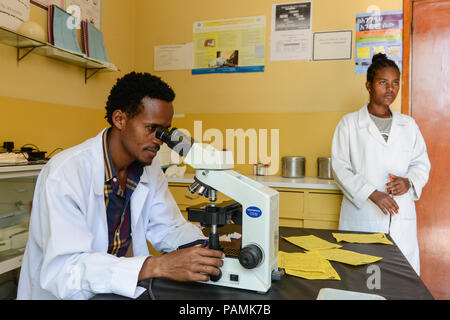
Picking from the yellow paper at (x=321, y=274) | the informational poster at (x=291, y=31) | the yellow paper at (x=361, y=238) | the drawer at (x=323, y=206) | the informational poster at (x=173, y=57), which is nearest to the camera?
the yellow paper at (x=321, y=274)

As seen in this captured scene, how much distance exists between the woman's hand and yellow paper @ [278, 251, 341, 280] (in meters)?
1.00

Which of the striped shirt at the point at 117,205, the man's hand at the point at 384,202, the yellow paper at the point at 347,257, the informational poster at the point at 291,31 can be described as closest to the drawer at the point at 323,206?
the man's hand at the point at 384,202

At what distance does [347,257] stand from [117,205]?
0.79 meters

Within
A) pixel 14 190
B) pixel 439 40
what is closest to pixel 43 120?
pixel 14 190

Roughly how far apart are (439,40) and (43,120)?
2.94m

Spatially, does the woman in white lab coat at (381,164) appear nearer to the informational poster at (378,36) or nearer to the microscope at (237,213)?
the informational poster at (378,36)

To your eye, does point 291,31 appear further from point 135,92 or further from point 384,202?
point 135,92

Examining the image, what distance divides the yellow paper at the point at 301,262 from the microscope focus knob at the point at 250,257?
0.63 ft

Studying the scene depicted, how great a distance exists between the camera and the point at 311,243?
1321 mm

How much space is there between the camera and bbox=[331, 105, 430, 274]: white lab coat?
2080mm

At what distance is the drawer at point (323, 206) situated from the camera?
2521 mm

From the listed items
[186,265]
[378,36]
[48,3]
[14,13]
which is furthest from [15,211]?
[378,36]
